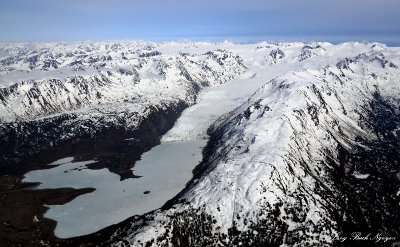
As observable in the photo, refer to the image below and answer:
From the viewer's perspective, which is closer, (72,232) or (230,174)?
(72,232)

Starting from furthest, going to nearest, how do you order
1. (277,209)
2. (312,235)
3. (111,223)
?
1. (111,223)
2. (277,209)
3. (312,235)

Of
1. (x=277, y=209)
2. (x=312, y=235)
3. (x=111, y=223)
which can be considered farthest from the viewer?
(x=111, y=223)

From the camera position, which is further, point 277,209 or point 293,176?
point 293,176

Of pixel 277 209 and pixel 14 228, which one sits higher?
pixel 277 209

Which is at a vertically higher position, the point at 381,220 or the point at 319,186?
the point at 319,186

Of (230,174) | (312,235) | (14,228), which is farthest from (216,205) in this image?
(14,228)

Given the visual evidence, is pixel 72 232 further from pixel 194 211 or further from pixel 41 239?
pixel 194 211

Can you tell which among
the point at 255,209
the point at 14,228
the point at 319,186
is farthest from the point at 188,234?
the point at 14,228

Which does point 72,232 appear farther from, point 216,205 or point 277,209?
point 277,209
